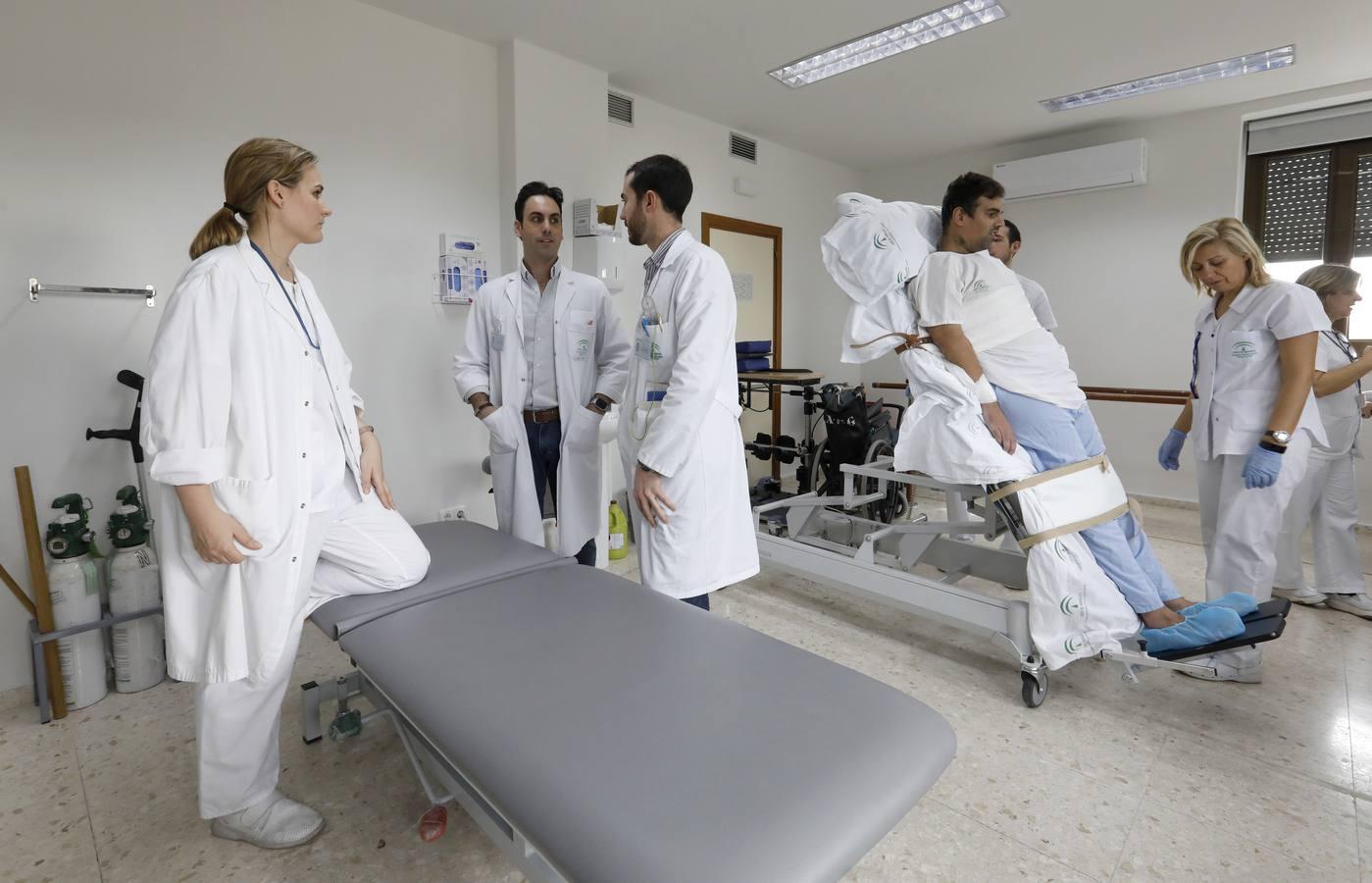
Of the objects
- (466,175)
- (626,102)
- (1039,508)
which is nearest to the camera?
(1039,508)

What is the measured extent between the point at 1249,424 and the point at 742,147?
150 inches

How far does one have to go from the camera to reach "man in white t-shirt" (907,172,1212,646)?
7.86 feet

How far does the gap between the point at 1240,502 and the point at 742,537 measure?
6.53ft

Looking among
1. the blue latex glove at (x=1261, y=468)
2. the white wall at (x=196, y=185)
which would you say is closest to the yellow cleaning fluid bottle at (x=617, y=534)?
the white wall at (x=196, y=185)

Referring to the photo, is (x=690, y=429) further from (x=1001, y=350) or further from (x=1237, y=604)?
(x=1237, y=604)

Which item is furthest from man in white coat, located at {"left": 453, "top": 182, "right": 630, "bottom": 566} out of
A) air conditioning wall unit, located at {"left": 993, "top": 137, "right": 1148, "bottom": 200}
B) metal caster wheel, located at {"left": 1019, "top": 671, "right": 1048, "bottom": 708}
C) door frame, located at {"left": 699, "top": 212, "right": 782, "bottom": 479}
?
air conditioning wall unit, located at {"left": 993, "top": 137, "right": 1148, "bottom": 200}

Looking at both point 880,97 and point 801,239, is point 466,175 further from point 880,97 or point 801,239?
point 801,239

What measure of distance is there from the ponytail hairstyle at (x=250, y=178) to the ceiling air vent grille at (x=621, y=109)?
300cm

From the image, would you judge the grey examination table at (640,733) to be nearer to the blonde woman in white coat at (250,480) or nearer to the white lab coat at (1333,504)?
the blonde woman in white coat at (250,480)

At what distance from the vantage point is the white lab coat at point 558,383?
256 centimetres

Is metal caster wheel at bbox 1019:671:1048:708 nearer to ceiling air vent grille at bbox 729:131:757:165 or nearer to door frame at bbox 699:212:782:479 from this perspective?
door frame at bbox 699:212:782:479

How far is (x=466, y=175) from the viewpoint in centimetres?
353

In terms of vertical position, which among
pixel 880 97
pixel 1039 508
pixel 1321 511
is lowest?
pixel 1321 511

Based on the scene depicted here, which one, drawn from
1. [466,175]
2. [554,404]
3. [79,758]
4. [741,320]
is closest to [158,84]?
[466,175]
